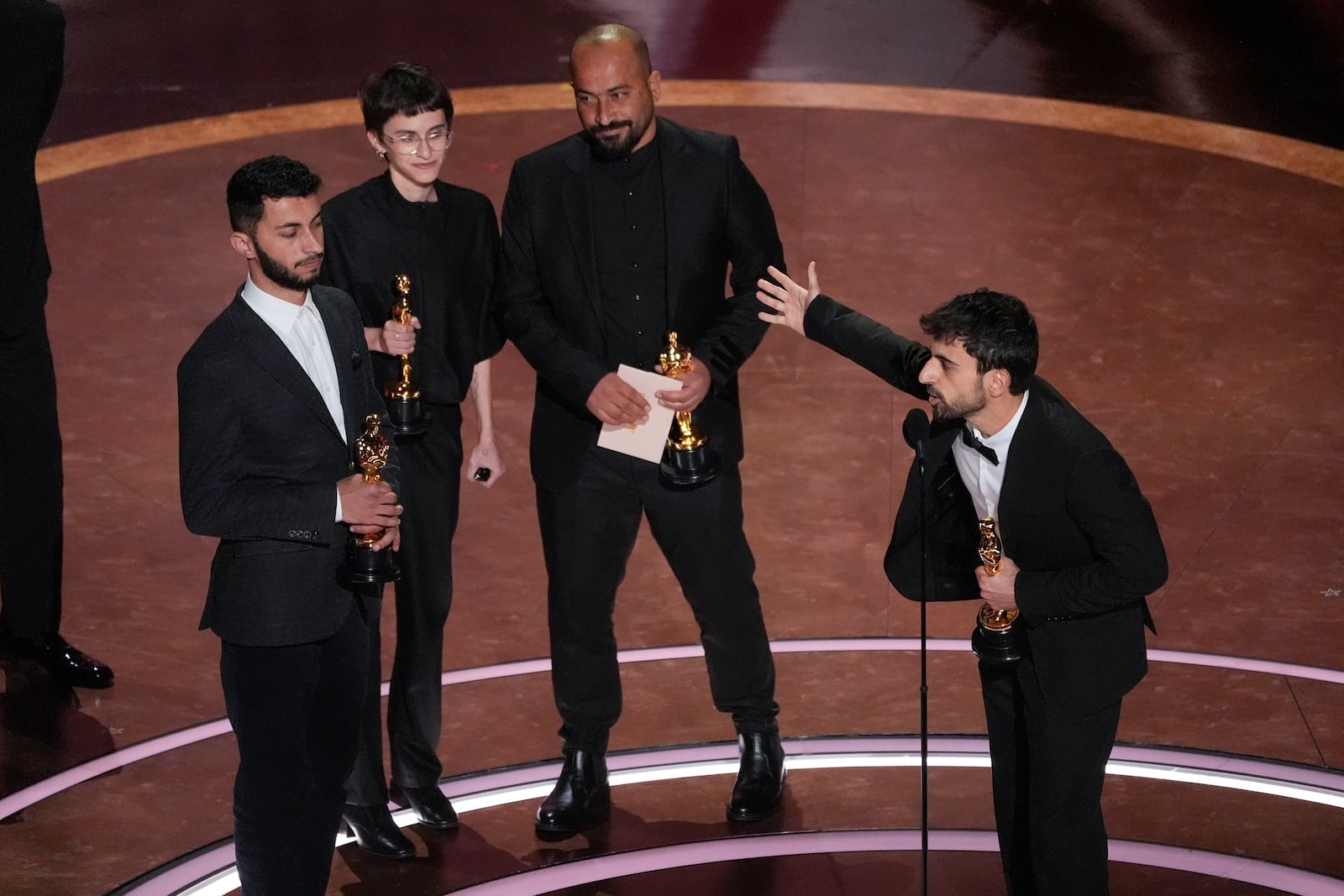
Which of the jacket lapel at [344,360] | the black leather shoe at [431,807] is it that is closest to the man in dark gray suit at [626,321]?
the black leather shoe at [431,807]

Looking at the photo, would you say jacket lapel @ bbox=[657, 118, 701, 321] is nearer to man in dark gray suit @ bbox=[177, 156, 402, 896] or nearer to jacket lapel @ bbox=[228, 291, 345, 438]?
man in dark gray suit @ bbox=[177, 156, 402, 896]

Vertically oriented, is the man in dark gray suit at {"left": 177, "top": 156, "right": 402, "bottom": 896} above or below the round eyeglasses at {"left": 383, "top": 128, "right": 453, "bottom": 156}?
below

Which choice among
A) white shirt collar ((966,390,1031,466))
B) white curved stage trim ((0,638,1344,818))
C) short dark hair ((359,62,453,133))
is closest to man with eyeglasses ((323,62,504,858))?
short dark hair ((359,62,453,133))

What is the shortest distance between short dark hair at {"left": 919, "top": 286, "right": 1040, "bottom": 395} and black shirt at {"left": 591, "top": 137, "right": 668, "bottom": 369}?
111 centimetres

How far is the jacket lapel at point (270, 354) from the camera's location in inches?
158

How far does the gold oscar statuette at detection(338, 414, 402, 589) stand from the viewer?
4137 mm

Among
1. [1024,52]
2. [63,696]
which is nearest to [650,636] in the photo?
[63,696]

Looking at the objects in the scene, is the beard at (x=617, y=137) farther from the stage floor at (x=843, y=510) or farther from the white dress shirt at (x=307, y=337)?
the stage floor at (x=843, y=510)

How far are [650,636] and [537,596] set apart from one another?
0.51 meters

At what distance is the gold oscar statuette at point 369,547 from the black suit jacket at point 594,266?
796 mm

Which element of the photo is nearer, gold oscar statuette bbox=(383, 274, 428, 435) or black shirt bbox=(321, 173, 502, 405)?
gold oscar statuette bbox=(383, 274, 428, 435)

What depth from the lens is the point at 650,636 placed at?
6.22m

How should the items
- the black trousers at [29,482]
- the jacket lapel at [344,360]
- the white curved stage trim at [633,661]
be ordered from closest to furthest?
the jacket lapel at [344,360] → the white curved stage trim at [633,661] → the black trousers at [29,482]

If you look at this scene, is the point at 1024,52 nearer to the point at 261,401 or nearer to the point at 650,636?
the point at 650,636
